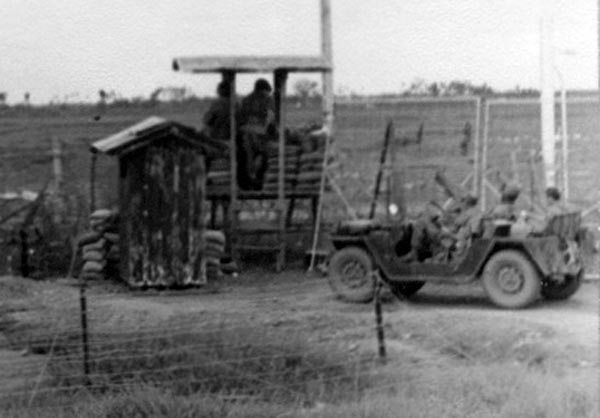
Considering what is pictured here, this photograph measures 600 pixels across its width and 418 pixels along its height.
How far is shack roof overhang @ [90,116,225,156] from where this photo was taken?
541 inches

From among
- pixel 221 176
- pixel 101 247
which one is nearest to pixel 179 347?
pixel 101 247

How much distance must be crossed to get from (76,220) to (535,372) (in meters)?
8.77

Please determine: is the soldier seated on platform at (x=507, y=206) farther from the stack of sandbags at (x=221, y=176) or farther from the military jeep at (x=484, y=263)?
the stack of sandbags at (x=221, y=176)

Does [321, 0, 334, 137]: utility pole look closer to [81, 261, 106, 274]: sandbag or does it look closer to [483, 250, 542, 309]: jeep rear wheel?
[81, 261, 106, 274]: sandbag

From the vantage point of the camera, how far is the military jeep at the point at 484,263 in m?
12.4

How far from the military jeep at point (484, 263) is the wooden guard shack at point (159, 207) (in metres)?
1.76

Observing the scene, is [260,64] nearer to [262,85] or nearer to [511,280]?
[262,85]

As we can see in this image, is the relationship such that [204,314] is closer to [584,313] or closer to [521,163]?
[584,313]

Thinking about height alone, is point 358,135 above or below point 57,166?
above

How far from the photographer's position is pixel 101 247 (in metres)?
14.6

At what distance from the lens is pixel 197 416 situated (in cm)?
770

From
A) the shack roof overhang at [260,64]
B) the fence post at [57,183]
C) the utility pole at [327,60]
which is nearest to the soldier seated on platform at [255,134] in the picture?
the utility pole at [327,60]

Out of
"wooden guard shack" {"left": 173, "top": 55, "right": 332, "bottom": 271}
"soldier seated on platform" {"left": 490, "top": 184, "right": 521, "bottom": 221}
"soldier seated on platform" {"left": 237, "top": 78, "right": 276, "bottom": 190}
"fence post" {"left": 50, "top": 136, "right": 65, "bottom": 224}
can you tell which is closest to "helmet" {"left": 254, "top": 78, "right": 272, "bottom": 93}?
"soldier seated on platform" {"left": 237, "top": 78, "right": 276, "bottom": 190}

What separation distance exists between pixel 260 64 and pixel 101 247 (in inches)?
116
